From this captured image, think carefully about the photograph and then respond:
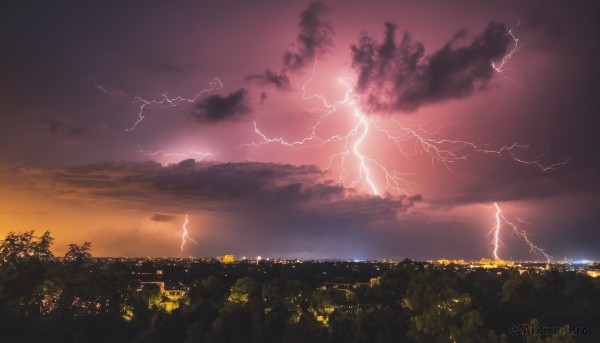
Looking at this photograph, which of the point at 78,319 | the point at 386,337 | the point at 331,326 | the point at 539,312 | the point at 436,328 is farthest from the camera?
the point at 539,312

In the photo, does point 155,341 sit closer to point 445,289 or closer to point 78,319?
point 78,319

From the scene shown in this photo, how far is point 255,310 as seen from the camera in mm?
31703

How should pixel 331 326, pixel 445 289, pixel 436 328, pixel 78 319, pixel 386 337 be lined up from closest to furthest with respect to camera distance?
pixel 436 328 < pixel 445 289 < pixel 386 337 < pixel 78 319 < pixel 331 326

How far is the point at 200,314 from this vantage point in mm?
32281

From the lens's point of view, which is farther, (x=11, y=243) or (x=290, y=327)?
(x=290, y=327)

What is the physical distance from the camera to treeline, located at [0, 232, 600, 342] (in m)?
23.1

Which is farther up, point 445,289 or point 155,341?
point 445,289

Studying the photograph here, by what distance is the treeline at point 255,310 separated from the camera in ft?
75.8

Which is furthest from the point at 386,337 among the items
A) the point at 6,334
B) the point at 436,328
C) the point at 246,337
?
the point at 6,334

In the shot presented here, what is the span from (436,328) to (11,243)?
20.8 m

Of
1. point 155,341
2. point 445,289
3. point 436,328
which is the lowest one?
point 155,341

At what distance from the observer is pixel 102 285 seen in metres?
28.5

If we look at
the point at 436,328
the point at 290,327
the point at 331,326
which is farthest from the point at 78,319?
the point at 436,328

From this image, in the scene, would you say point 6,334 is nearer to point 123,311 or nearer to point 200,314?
point 123,311
